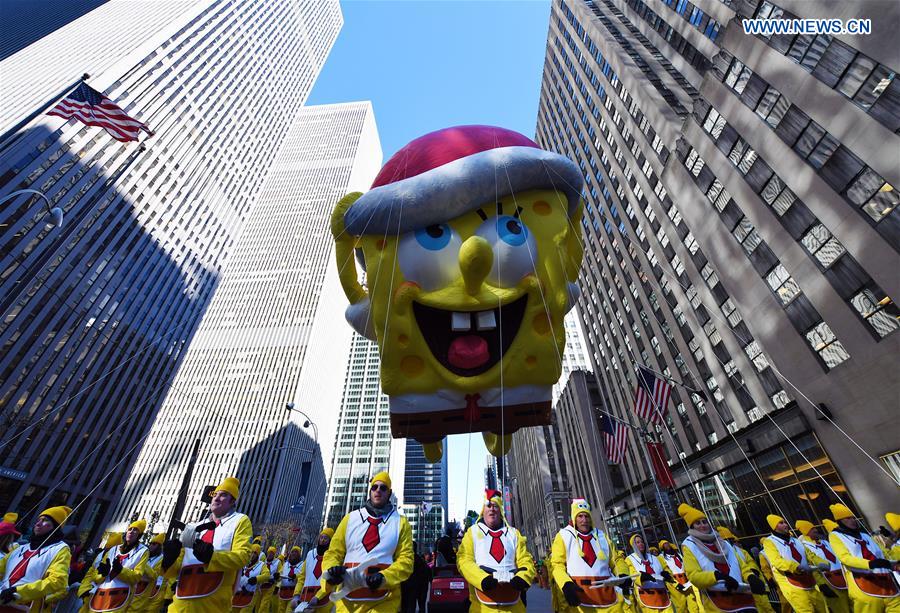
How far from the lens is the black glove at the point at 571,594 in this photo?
3.91m

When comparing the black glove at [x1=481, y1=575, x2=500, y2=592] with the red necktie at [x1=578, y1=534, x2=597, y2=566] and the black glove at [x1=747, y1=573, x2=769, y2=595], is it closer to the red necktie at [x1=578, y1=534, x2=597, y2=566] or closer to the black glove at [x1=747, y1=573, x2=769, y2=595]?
the red necktie at [x1=578, y1=534, x2=597, y2=566]

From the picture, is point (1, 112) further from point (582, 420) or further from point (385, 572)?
point (582, 420)

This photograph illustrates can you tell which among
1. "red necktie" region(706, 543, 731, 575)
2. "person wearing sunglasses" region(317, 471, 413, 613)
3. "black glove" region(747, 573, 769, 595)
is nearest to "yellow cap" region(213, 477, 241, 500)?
"person wearing sunglasses" region(317, 471, 413, 613)

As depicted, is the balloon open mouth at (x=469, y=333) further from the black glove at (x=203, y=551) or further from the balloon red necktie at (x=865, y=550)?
A: the balloon red necktie at (x=865, y=550)

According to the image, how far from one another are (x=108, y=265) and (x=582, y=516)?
59.0 m

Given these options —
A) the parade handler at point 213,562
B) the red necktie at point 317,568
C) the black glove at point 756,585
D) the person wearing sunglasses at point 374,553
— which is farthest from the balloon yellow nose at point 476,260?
the red necktie at point 317,568

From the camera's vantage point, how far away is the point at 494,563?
4.07 meters

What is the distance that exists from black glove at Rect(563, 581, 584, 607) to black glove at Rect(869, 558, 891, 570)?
4628mm

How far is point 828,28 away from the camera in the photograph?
14680 mm

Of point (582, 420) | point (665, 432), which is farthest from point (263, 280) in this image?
point (665, 432)

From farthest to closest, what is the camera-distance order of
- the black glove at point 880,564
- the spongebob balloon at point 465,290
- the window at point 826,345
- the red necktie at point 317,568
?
the window at point 826,345
the red necktie at point 317,568
the black glove at point 880,564
the spongebob balloon at point 465,290

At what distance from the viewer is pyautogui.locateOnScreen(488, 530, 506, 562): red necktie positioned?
4.11 m

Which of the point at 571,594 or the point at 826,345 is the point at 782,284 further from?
the point at 571,594

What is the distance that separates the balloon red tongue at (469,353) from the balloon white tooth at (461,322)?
16 cm
